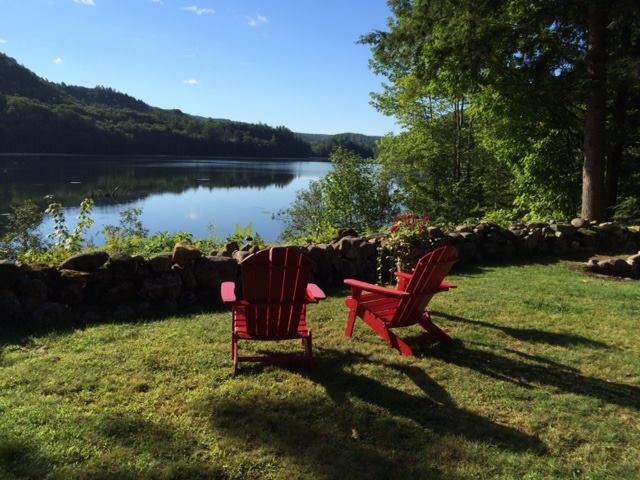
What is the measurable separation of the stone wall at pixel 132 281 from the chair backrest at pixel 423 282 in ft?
3.88

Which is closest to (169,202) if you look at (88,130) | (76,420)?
(76,420)

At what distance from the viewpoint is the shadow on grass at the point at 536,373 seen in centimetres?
304

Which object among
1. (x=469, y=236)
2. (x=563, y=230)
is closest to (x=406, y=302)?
(x=469, y=236)

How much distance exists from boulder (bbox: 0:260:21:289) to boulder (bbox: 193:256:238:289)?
4.81ft

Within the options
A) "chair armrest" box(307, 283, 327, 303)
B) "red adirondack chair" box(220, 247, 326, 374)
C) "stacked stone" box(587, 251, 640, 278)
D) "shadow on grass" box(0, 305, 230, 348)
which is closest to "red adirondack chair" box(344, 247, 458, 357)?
"chair armrest" box(307, 283, 327, 303)

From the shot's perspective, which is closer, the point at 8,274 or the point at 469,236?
the point at 8,274

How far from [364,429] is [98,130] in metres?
89.6

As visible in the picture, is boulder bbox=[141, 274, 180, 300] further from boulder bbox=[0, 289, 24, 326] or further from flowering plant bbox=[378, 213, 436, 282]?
flowering plant bbox=[378, 213, 436, 282]

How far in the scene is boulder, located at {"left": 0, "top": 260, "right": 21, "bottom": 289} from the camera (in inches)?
160

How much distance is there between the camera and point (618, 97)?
1130cm

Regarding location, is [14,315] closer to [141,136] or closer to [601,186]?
[601,186]

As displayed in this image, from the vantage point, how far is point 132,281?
183 inches

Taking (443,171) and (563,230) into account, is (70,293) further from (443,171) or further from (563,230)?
(443,171)

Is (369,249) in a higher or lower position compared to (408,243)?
lower
